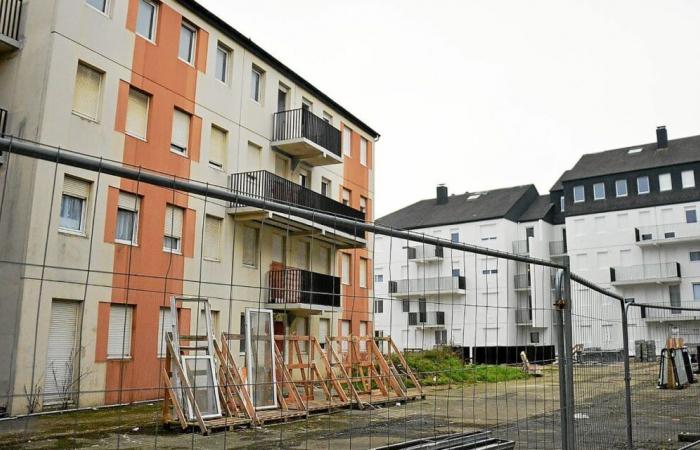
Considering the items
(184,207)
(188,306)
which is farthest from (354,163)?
(184,207)

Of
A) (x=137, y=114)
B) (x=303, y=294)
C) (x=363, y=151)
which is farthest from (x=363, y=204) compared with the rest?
(x=303, y=294)

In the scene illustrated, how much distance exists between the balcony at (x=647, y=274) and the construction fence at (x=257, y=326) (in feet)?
113

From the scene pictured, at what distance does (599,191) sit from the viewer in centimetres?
5303

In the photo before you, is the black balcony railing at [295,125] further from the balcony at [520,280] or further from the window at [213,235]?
the balcony at [520,280]

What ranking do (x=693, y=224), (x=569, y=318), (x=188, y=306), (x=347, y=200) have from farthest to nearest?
(x=693, y=224)
(x=347, y=200)
(x=188, y=306)
(x=569, y=318)

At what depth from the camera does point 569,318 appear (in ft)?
21.7

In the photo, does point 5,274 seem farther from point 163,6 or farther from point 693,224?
point 693,224

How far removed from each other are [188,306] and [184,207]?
7.42 metres

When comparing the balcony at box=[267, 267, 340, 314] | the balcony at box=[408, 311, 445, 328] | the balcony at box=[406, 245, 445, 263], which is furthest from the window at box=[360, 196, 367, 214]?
the balcony at box=[406, 245, 445, 263]

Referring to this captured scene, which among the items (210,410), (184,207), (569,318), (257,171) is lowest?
(210,410)

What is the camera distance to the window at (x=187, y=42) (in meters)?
20.6

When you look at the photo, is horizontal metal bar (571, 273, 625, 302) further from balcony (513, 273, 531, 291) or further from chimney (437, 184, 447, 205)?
chimney (437, 184, 447, 205)

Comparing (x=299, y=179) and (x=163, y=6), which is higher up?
(x=163, y=6)

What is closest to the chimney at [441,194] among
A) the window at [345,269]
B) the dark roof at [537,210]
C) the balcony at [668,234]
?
the dark roof at [537,210]
